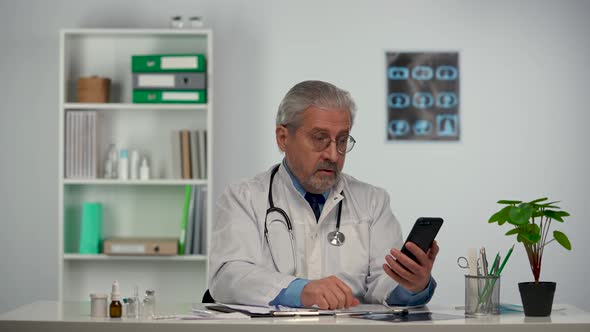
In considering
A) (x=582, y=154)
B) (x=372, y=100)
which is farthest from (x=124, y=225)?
(x=582, y=154)

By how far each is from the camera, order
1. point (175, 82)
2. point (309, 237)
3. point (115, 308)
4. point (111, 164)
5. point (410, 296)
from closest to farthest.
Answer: point (115, 308) → point (410, 296) → point (309, 237) → point (175, 82) → point (111, 164)

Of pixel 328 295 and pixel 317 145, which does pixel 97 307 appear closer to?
pixel 328 295

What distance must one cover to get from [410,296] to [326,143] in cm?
57

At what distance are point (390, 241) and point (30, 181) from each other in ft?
9.06

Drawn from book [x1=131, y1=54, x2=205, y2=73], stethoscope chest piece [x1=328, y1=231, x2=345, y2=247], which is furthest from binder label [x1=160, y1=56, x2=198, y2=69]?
stethoscope chest piece [x1=328, y1=231, x2=345, y2=247]

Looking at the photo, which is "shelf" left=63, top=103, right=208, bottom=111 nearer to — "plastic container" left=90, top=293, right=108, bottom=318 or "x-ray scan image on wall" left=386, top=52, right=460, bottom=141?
"x-ray scan image on wall" left=386, top=52, right=460, bottom=141

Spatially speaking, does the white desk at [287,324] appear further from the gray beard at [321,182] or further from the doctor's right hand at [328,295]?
the gray beard at [321,182]

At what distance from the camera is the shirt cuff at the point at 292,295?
7.58 ft

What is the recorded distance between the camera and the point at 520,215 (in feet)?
7.11

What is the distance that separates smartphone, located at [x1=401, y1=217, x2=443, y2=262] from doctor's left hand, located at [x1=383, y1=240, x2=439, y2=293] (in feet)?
0.05

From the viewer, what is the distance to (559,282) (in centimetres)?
487

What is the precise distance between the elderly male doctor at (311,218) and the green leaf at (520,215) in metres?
0.42

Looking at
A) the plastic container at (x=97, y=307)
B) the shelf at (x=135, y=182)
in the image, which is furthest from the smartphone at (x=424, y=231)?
the shelf at (x=135, y=182)

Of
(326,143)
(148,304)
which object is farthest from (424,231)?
(148,304)
